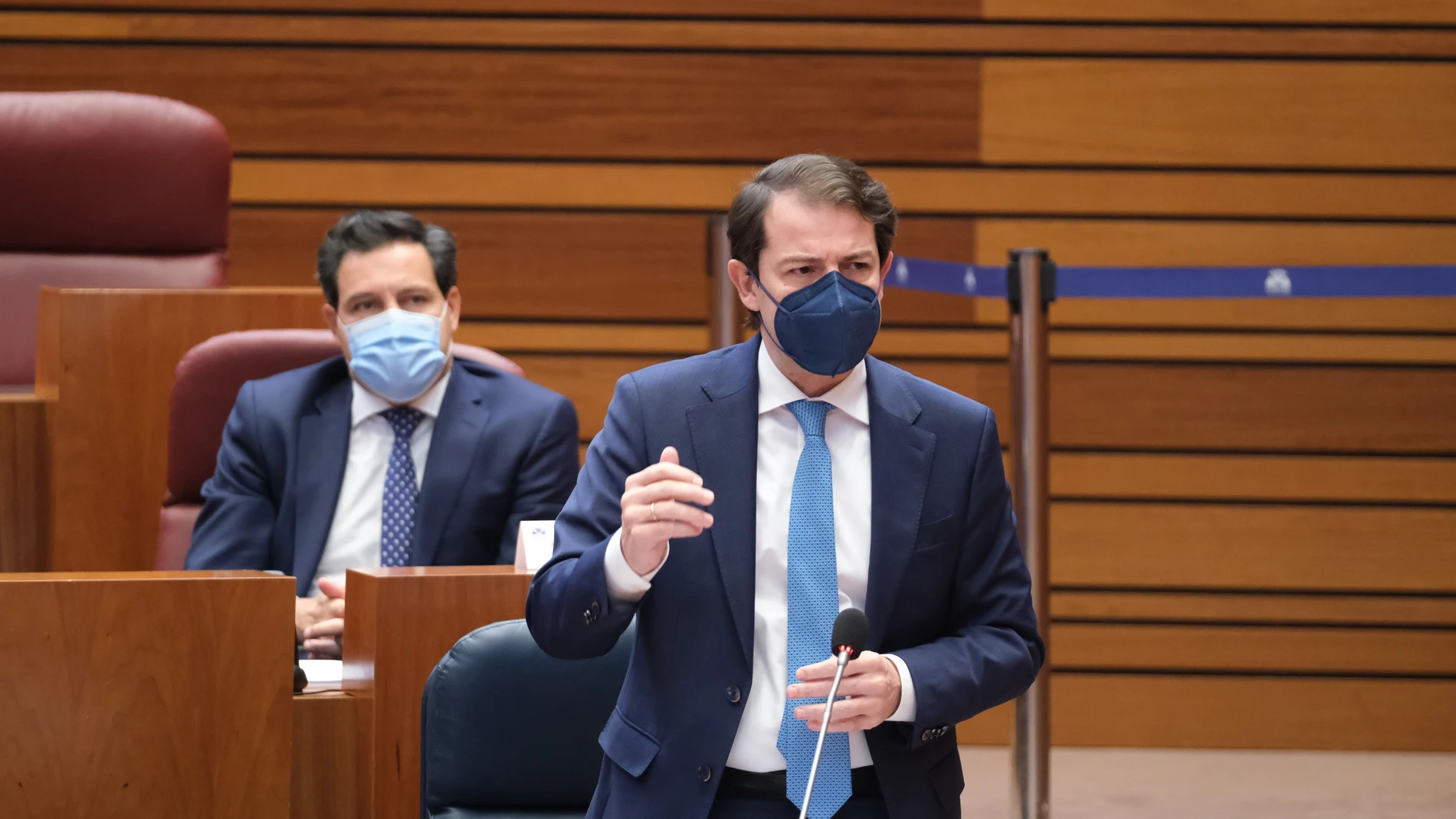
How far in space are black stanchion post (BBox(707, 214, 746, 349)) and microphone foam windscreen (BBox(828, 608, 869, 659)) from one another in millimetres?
2121

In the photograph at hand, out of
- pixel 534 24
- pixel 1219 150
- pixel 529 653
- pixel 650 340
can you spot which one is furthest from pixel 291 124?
pixel 529 653

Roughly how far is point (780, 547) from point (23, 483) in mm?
2183

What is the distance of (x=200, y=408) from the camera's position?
287 cm

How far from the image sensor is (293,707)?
1949 mm

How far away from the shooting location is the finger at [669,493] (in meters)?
1.22

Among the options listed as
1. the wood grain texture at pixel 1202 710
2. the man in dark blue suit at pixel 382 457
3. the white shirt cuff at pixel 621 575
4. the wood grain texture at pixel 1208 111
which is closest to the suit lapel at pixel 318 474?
the man in dark blue suit at pixel 382 457

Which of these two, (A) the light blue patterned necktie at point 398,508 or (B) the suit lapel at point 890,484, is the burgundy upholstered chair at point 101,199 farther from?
(B) the suit lapel at point 890,484

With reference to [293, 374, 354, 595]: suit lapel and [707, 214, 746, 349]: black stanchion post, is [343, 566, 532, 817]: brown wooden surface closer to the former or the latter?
[293, 374, 354, 595]: suit lapel

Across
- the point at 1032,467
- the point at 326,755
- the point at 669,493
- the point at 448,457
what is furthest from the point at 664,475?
the point at 1032,467

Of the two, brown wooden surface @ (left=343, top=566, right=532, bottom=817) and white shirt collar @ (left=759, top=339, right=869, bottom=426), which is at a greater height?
white shirt collar @ (left=759, top=339, right=869, bottom=426)

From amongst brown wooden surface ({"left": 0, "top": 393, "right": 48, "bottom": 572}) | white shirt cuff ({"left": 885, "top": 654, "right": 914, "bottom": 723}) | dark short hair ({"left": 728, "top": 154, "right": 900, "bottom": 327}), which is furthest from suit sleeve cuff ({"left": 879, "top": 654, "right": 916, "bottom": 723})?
brown wooden surface ({"left": 0, "top": 393, "right": 48, "bottom": 572})

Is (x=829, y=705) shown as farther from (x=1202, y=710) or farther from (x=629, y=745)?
(x=1202, y=710)

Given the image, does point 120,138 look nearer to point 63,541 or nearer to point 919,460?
point 63,541

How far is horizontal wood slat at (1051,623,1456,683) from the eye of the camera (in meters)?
4.05
